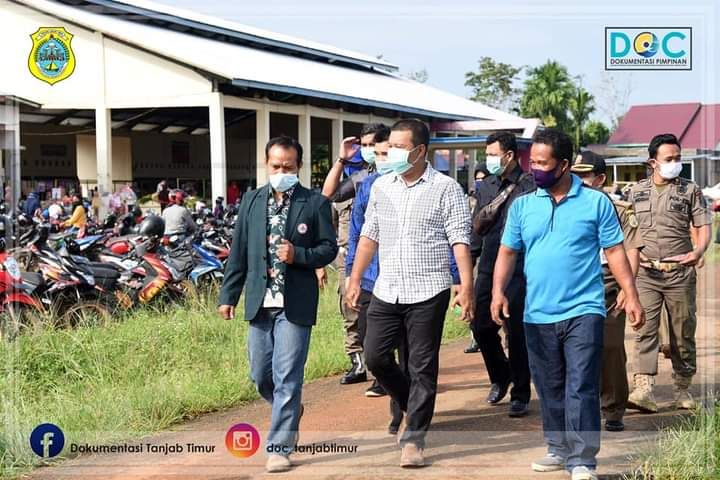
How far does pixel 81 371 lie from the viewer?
7.47 meters

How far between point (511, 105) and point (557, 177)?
55.9 feet

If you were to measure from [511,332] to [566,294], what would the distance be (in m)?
1.44

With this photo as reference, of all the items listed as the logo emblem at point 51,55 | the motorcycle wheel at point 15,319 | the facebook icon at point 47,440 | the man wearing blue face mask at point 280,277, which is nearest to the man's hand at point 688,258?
the man wearing blue face mask at point 280,277

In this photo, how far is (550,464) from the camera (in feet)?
16.7

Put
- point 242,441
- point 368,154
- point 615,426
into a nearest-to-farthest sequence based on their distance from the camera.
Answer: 1. point 242,441
2. point 615,426
3. point 368,154

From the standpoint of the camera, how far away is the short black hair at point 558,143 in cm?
509

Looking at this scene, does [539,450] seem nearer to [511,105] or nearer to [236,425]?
[236,425]

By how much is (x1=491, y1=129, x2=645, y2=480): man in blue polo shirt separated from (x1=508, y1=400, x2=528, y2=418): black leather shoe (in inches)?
45.8

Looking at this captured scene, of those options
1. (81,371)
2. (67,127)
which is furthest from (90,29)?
(81,371)

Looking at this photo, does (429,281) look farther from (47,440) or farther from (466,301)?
(47,440)

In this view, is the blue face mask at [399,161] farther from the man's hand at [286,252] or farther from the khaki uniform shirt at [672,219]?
the khaki uniform shirt at [672,219]

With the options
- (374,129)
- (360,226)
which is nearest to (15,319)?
(360,226)

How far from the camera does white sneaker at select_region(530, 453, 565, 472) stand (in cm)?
510

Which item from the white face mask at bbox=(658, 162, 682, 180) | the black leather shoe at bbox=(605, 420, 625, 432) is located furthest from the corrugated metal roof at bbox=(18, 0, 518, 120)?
the black leather shoe at bbox=(605, 420, 625, 432)
